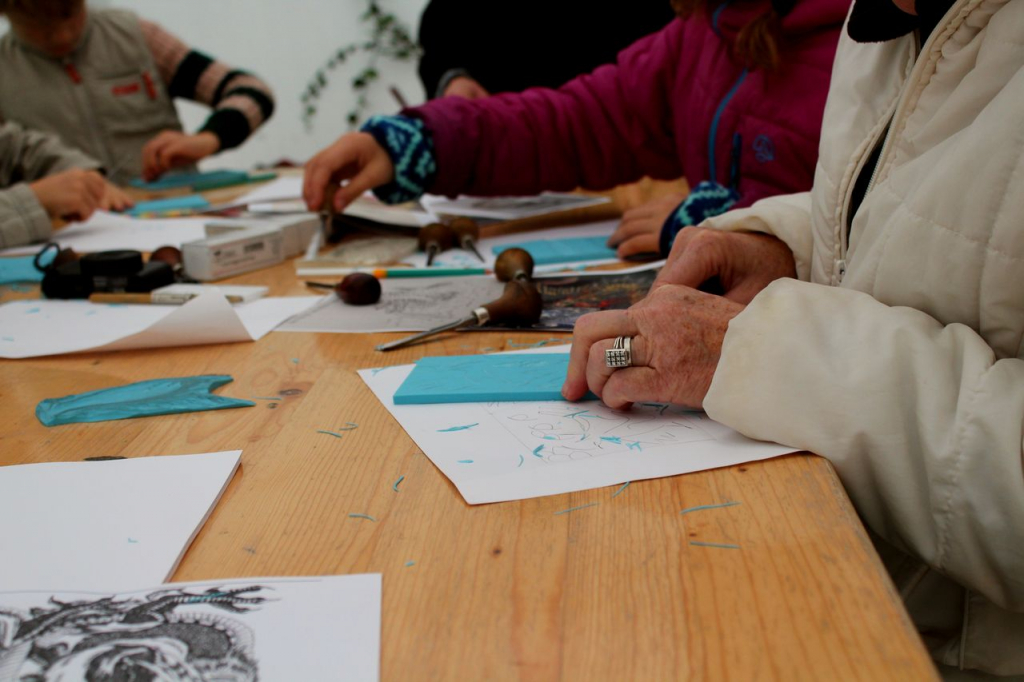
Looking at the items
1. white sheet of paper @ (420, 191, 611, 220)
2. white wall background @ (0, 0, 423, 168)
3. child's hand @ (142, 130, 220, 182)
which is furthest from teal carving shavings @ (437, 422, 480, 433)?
white wall background @ (0, 0, 423, 168)

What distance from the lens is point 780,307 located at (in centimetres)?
59

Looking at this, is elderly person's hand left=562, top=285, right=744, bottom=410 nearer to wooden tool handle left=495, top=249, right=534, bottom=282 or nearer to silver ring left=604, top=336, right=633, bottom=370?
silver ring left=604, top=336, right=633, bottom=370

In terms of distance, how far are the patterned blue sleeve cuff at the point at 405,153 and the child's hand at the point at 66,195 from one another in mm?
644

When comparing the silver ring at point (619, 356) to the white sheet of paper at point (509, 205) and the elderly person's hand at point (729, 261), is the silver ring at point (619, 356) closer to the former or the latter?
the elderly person's hand at point (729, 261)

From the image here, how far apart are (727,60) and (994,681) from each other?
0.97 m

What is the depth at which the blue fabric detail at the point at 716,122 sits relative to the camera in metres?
1.25

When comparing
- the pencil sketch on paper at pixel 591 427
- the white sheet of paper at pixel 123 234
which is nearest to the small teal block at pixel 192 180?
the white sheet of paper at pixel 123 234

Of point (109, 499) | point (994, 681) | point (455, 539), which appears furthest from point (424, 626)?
point (994, 681)

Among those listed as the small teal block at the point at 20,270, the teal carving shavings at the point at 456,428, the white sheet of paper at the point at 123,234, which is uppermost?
the teal carving shavings at the point at 456,428

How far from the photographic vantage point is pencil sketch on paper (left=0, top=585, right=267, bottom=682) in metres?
0.38

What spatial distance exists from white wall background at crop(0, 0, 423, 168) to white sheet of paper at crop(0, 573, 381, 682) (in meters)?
4.46

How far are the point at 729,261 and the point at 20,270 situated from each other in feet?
3.63

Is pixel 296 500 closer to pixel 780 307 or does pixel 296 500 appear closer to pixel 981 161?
pixel 780 307

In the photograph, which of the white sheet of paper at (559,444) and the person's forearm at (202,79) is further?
the person's forearm at (202,79)
